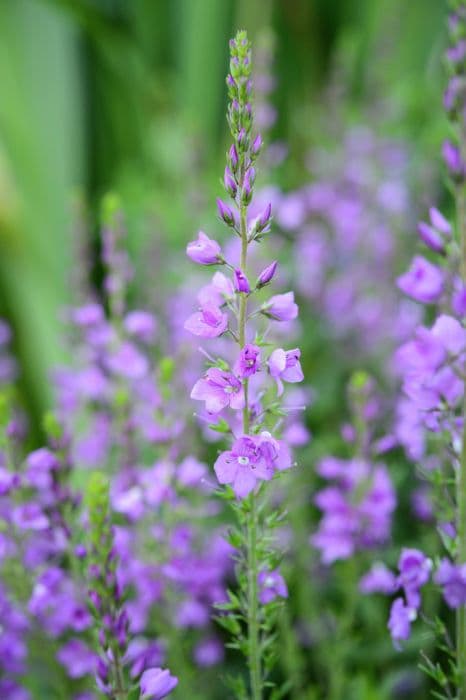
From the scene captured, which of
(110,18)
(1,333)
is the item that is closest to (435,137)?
(1,333)

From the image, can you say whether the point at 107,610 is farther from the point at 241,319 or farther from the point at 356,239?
the point at 356,239

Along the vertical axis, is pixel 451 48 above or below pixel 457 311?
above

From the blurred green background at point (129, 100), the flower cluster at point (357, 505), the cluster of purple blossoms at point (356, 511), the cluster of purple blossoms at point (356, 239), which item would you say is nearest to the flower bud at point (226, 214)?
→ the flower cluster at point (357, 505)

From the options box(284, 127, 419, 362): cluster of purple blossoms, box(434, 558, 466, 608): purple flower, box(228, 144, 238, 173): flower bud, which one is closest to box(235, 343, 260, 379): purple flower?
box(228, 144, 238, 173): flower bud

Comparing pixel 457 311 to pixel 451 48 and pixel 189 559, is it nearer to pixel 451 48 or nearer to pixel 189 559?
pixel 451 48

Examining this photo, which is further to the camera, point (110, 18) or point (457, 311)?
point (110, 18)

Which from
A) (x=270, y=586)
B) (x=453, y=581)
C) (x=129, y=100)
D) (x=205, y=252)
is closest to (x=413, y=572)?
(x=453, y=581)
